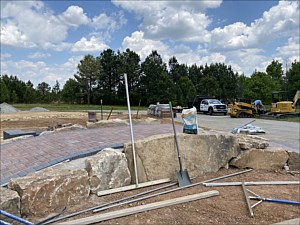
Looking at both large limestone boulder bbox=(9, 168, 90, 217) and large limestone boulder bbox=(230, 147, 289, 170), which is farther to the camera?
large limestone boulder bbox=(230, 147, 289, 170)

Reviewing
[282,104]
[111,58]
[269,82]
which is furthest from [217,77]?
[282,104]

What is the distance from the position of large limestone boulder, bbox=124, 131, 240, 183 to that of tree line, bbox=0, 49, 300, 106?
1389 inches

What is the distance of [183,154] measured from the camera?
439 cm

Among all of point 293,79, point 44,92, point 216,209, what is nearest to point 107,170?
point 216,209

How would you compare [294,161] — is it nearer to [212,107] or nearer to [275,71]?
[212,107]

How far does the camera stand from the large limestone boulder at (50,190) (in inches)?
125

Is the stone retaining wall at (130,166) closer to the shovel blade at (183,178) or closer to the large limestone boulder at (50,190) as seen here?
the large limestone boulder at (50,190)

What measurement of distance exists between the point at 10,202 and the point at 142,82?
4094 cm

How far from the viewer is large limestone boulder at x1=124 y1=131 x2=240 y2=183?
4203 millimetres

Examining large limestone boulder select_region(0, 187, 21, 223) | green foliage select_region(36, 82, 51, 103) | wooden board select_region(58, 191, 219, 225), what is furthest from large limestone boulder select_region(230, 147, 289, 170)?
green foliage select_region(36, 82, 51, 103)

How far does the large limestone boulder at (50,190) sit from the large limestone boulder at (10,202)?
0.24ft

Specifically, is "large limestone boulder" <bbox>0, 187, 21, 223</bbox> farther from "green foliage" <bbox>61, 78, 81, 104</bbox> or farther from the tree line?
"green foliage" <bbox>61, 78, 81, 104</bbox>

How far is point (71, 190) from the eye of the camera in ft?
11.5

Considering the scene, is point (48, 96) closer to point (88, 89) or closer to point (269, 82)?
point (88, 89)
